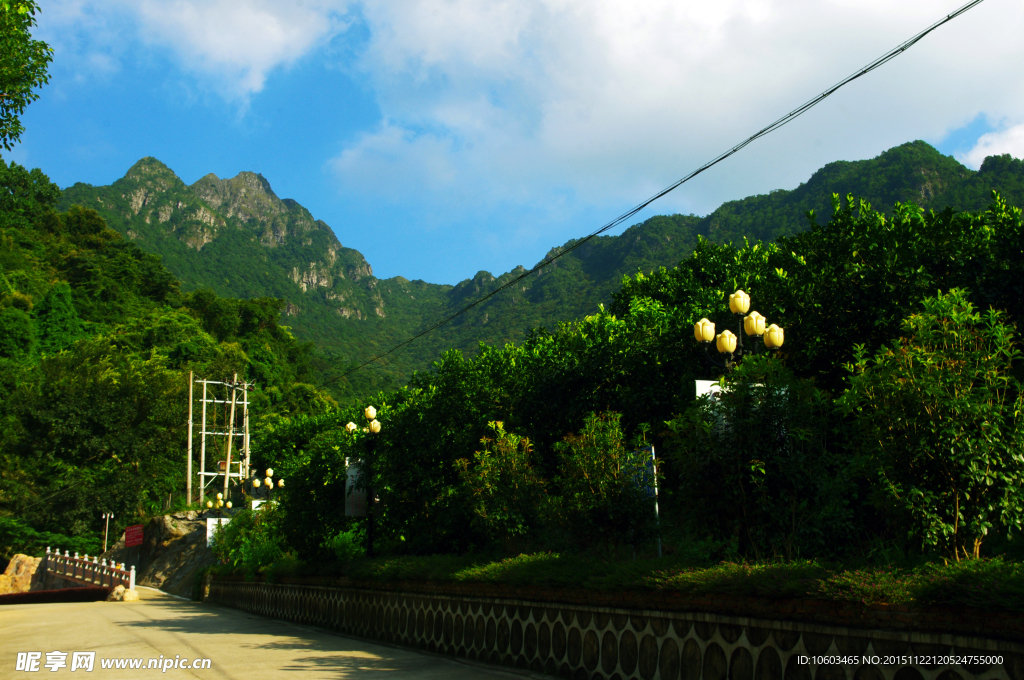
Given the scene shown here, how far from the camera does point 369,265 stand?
180 m

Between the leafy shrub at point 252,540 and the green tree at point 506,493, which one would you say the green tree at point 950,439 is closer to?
the green tree at point 506,493

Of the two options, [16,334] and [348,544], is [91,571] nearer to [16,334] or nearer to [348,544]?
[348,544]

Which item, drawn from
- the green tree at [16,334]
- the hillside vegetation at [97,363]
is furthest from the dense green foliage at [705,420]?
the green tree at [16,334]

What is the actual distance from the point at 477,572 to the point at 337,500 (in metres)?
8.81

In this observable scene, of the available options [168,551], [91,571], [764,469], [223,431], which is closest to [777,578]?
[764,469]

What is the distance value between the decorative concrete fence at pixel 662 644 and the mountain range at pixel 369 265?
13.1m

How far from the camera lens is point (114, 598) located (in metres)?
32.6

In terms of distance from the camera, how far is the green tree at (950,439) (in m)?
6.84

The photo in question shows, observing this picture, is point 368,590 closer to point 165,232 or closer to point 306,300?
point 306,300

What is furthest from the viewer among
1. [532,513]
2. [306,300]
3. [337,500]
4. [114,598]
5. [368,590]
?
[306,300]

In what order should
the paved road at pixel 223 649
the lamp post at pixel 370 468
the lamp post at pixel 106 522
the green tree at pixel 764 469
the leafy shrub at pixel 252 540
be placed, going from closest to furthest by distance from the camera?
the green tree at pixel 764 469, the paved road at pixel 223 649, the lamp post at pixel 370 468, the leafy shrub at pixel 252 540, the lamp post at pixel 106 522

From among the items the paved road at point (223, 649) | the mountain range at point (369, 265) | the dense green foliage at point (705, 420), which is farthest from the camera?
the mountain range at point (369, 265)

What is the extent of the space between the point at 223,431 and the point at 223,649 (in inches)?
1917

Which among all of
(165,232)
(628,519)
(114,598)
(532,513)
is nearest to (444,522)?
(532,513)
